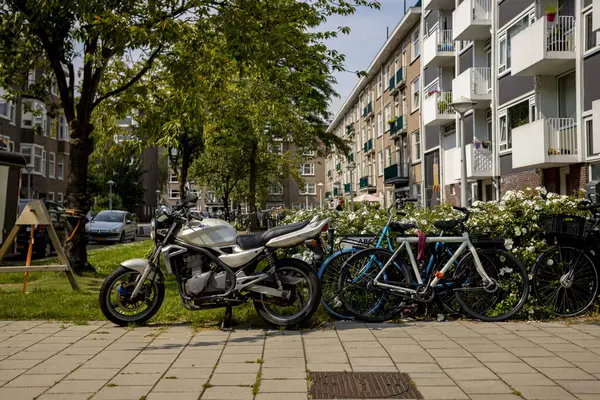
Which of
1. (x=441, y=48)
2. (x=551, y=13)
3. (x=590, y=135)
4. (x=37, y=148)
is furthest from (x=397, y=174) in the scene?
(x=37, y=148)

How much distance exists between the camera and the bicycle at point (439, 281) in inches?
272

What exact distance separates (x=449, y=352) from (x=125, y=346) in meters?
2.89

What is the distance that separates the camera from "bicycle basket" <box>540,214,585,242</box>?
22.7ft

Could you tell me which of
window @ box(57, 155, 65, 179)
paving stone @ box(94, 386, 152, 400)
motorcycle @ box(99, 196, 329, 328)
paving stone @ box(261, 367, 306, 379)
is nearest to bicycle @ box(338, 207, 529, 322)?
motorcycle @ box(99, 196, 329, 328)

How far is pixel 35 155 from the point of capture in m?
44.0

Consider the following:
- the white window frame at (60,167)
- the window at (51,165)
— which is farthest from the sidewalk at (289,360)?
the white window frame at (60,167)

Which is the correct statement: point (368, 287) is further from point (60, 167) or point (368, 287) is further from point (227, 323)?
point (60, 167)

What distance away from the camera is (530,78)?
75.0 feet

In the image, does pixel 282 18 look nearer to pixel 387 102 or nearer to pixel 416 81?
pixel 416 81

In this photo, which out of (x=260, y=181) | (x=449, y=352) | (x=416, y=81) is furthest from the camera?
(x=260, y=181)

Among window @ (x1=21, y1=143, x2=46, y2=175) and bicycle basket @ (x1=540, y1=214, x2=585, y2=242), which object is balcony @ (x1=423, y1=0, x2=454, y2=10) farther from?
bicycle basket @ (x1=540, y1=214, x2=585, y2=242)

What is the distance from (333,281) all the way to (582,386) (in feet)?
10.1

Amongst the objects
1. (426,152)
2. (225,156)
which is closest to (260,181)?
(225,156)

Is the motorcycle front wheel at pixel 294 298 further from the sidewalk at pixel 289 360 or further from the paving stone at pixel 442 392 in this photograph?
the paving stone at pixel 442 392
